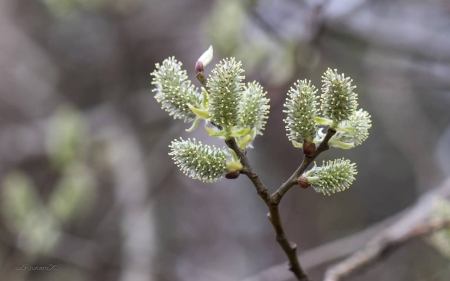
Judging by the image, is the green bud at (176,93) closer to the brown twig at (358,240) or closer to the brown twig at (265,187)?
the brown twig at (265,187)

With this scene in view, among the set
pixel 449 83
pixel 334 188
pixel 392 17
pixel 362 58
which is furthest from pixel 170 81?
pixel 362 58

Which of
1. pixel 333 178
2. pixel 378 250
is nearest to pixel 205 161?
pixel 333 178

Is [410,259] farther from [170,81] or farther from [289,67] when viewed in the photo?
[170,81]

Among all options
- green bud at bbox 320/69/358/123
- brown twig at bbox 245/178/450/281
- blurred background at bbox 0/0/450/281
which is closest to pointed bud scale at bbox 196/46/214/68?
green bud at bbox 320/69/358/123

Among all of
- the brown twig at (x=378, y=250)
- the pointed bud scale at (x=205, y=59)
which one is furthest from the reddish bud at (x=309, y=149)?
the brown twig at (x=378, y=250)

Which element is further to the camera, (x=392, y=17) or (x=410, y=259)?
(x=410, y=259)

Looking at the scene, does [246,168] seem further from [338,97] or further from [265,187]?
[338,97]

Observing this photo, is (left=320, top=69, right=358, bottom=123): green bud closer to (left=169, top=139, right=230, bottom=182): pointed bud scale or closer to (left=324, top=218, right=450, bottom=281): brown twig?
(left=169, top=139, right=230, bottom=182): pointed bud scale
